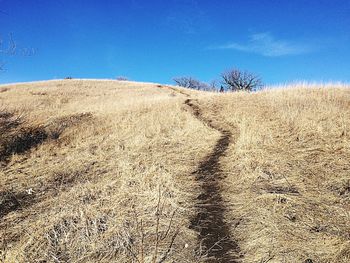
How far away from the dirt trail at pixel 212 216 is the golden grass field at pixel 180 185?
4 centimetres

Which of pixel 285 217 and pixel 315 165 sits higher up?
pixel 315 165

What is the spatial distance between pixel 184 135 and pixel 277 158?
4.00 metres

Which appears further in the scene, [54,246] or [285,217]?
[285,217]

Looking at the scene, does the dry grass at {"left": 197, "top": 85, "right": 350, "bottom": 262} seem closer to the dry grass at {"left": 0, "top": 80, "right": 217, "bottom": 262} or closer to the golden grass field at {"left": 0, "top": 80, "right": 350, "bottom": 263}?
the golden grass field at {"left": 0, "top": 80, "right": 350, "bottom": 263}

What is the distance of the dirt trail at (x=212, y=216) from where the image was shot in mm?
5398

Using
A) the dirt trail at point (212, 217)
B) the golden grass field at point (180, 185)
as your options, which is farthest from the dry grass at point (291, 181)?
the dirt trail at point (212, 217)

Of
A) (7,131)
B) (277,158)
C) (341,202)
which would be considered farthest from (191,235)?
(7,131)

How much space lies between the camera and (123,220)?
6488mm

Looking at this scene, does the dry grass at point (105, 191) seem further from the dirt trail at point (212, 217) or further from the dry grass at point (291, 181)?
the dry grass at point (291, 181)

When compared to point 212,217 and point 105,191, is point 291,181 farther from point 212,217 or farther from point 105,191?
point 105,191

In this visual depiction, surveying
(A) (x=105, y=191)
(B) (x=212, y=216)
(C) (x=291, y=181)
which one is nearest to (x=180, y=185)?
(B) (x=212, y=216)

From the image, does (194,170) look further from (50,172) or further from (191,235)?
(50,172)

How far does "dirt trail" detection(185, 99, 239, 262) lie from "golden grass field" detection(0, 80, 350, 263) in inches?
1.4

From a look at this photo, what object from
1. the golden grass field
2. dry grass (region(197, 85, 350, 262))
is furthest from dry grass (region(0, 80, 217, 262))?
dry grass (region(197, 85, 350, 262))
